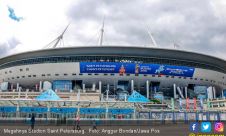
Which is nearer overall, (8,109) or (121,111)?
(8,109)

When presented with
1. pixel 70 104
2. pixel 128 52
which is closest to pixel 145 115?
pixel 70 104

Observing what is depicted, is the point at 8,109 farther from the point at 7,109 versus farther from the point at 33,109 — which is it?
the point at 33,109

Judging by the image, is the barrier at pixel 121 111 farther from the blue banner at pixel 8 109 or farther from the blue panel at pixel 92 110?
the blue banner at pixel 8 109

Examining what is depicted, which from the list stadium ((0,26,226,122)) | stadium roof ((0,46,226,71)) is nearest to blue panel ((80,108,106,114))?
stadium ((0,26,226,122))

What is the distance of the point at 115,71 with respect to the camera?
87.6 meters

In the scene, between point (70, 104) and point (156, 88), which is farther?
point (156, 88)

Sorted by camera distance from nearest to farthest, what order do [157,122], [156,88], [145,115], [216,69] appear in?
[157,122] < [145,115] < [156,88] < [216,69]

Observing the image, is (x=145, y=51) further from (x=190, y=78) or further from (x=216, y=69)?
(x=216, y=69)

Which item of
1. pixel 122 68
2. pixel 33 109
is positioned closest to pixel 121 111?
pixel 33 109

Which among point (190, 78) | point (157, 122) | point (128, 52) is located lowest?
point (157, 122)

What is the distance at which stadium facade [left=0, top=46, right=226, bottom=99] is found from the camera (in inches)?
3462

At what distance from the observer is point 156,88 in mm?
93188

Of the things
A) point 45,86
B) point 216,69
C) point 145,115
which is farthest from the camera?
point 216,69

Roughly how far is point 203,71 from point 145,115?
5675 cm
